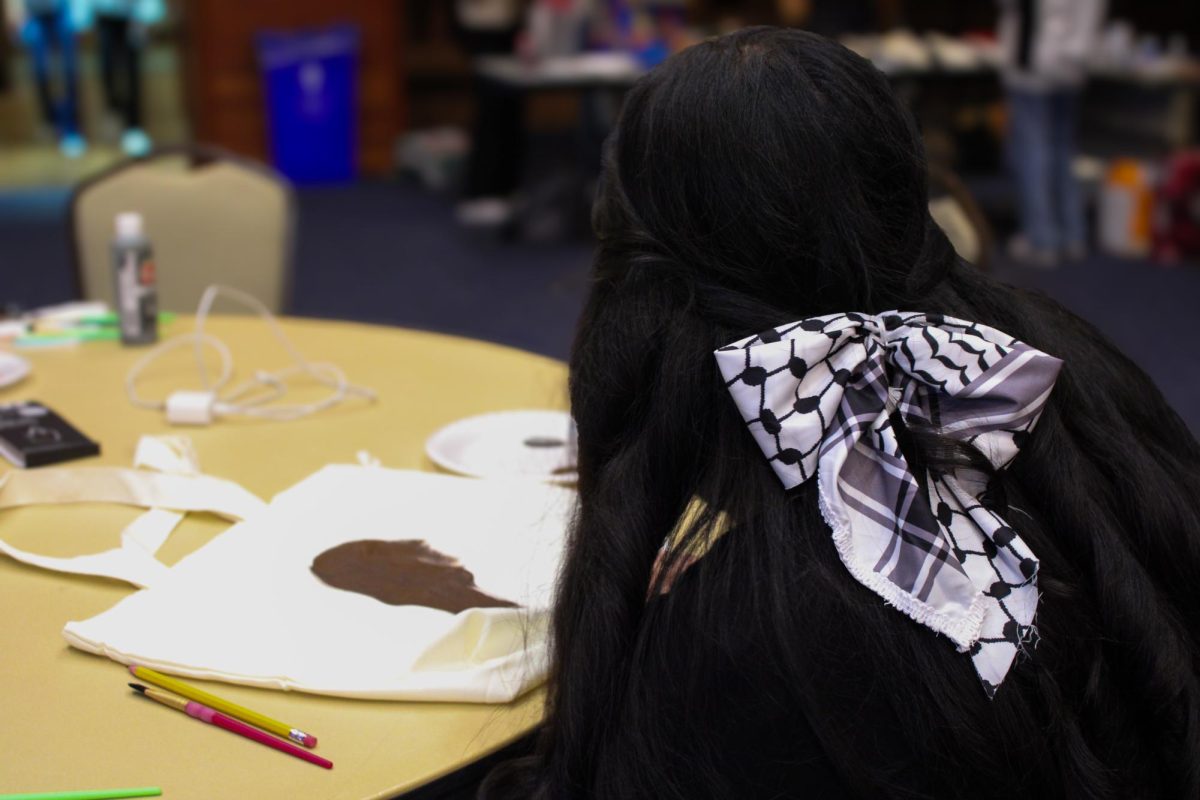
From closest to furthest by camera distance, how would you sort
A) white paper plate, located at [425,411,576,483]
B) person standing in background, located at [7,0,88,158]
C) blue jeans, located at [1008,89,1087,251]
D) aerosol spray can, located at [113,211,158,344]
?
1. white paper plate, located at [425,411,576,483]
2. aerosol spray can, located at [113,211,158,344]
3. blue jeans, located at [1008,89,1087,251]
4. person standing in background, located at [7,0,88,158]

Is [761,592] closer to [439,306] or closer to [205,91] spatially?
[439,306]

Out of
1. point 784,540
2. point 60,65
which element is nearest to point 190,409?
point 784,540

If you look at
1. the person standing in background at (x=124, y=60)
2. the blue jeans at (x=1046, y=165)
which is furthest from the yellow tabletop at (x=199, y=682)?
the person standing in background at (x=124, y=60)

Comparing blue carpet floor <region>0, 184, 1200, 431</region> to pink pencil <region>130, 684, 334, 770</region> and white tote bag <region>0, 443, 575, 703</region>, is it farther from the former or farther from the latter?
pink pencil <region>130, 684, 334, 770</region>

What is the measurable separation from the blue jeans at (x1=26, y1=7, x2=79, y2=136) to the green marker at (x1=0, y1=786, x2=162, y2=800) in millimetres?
7255

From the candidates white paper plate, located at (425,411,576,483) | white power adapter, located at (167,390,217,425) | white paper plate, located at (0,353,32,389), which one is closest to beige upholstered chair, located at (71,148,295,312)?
white paper plate, located at (0,353,32,389)

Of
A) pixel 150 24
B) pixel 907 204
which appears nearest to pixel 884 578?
pixel 907 204

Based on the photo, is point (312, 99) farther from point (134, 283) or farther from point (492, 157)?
point (134, 283)

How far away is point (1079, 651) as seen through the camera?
2.97ft

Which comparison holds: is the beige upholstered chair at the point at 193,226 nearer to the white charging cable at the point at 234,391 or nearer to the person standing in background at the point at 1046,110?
the white charging cable at the point at 234,391

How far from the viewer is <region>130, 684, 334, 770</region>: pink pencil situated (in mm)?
948

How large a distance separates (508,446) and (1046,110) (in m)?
4.32

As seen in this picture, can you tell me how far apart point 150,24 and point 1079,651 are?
9.17 metres

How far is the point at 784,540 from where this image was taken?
85 centimetres
